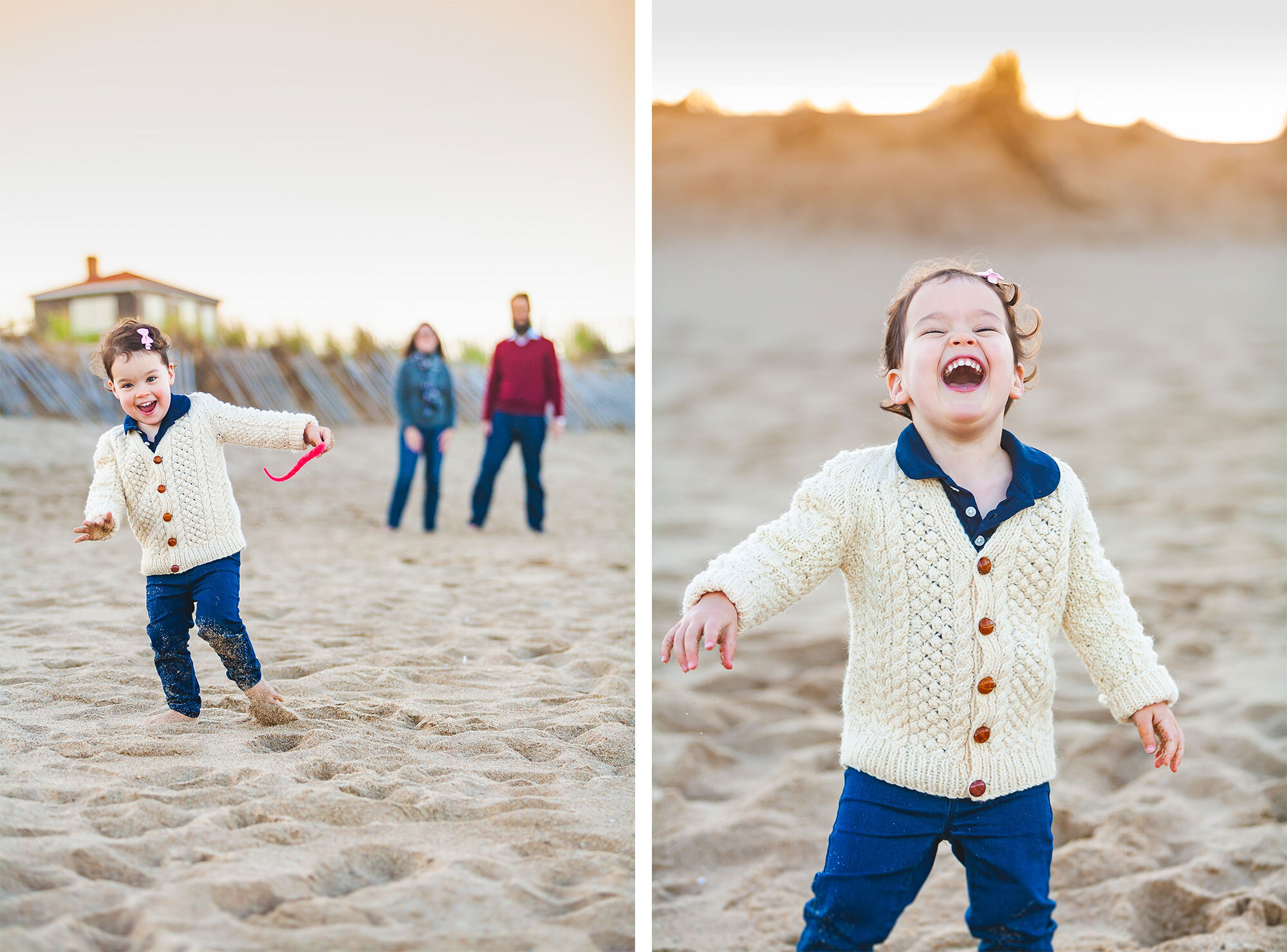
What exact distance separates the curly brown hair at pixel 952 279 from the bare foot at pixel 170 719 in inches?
64.5

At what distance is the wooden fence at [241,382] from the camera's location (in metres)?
6.57

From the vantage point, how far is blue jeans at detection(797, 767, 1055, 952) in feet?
5.54

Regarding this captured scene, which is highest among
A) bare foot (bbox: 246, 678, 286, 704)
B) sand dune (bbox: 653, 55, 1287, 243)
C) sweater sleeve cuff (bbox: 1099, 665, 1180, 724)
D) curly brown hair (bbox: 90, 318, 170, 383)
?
sand dune (bbox: 653, 55, 1287, 243)

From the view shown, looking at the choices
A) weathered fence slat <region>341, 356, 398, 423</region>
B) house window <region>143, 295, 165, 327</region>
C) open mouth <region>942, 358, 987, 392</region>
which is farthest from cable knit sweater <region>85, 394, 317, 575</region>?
weathered fence slat <region>341, 356, 398, 423</region>

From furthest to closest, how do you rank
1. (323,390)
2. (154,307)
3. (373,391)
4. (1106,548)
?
1. (373,391)
2. (323,390)
3. (1106,548)
4. (154,307)

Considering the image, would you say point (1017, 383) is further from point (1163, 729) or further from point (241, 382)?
point (241, 382)

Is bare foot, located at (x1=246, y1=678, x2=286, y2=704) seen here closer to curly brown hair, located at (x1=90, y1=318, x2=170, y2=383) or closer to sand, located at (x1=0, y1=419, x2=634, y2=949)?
sand, located at (x1=0, y1=419, x2=634, y2=949)

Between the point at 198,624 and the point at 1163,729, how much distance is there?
1.83 meters

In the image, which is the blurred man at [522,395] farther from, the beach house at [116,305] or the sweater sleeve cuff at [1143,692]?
the sweater sleeve cuff at [1143,692]

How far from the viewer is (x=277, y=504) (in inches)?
252

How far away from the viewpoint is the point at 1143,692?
5.79 feet

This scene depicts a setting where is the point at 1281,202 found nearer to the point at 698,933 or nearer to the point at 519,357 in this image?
the point at 519,357

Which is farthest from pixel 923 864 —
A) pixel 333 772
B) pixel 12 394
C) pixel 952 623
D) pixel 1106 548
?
pixel 12 394

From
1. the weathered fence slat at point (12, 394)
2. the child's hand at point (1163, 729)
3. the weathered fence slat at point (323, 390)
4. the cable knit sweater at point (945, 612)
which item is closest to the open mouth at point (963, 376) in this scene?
the cable knit sweater at point (945, 612)
